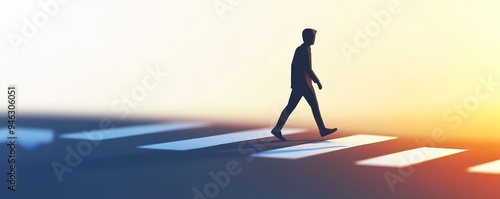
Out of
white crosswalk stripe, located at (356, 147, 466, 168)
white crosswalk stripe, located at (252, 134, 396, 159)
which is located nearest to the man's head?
white crosswalk stripe, located at (252, 134, 396, 159)

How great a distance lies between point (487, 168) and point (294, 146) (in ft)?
9.46

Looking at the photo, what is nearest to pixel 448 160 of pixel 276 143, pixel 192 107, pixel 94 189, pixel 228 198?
pixel 276 143

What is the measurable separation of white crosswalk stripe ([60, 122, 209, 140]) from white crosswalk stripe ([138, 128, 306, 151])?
4.34 feet

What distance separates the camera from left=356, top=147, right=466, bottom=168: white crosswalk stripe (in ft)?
29.0

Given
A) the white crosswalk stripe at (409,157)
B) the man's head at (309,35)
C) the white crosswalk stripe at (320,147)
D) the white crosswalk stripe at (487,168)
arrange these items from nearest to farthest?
the white crosswalk stripe at (487,168) → the white crosswalk stripe at (409,157) → the white crosswalk stripe at (320,147) → the man's head at (309,35)

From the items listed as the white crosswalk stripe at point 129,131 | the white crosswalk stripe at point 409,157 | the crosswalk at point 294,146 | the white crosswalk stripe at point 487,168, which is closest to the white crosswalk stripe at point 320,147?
the crosswalk at point 294,146

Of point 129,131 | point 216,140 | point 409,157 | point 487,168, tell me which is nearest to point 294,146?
point 216,140

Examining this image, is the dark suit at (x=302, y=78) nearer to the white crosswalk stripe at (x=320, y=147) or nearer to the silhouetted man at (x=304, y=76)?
the silhouetted man at (x=304, y=76)

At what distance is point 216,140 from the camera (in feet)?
37.1

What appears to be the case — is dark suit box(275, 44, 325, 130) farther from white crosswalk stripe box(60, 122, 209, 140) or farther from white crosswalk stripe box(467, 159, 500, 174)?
white crosswalk stripe box(60, 122, 209, 140)

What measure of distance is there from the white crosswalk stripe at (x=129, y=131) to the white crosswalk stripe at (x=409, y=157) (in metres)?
4.69

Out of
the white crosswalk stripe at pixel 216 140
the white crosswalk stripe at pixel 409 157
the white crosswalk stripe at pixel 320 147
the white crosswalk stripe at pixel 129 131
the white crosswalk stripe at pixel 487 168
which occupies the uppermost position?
the white crosswalk stripe at pixel 129 131

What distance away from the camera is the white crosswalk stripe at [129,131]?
1162 centimetres

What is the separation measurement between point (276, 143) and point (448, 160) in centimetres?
273
